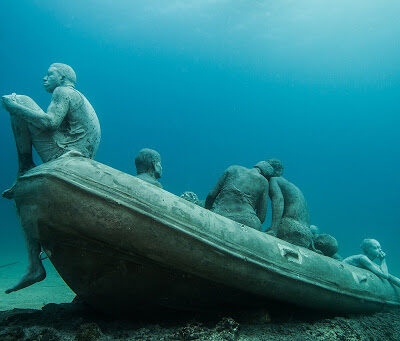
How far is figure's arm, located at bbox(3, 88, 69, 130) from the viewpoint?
2914 millimetres

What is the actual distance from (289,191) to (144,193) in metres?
3.58

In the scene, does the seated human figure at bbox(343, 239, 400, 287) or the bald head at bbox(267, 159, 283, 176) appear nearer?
the seated human figure at bbox(343, 239, 400, 287)

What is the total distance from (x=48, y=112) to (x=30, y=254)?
1.61 metres

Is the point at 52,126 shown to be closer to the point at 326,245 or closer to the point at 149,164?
the point at 149,164

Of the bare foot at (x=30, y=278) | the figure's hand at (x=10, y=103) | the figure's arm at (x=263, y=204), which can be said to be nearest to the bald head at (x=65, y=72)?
the figure's hand at (x=10, y=103)

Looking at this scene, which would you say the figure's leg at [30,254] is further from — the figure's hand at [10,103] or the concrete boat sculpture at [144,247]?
the figure's hand at [10,103]

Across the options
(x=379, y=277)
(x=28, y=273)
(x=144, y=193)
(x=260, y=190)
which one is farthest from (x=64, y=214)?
(x=379, y=277)

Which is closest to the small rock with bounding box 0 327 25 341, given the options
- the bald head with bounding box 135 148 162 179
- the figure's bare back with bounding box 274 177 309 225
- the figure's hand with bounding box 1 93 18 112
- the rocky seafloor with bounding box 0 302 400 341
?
the rocky seafloor with bounding box 0 302 400 341

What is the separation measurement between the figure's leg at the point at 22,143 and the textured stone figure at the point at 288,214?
3721 mm

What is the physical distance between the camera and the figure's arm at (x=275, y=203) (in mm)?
4687

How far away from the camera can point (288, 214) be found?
16.5ft

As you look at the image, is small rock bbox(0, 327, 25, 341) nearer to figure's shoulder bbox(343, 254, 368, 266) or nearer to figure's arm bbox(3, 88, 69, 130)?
figure's arm bbox(3, 88, 69, 130)

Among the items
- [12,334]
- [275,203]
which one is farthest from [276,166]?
[12,334]

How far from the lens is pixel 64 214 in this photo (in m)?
2.30
